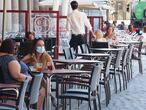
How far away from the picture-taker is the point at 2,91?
6.57 m

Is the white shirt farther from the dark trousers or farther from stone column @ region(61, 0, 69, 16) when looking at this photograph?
stone column @ region(61, 0, 69, 16)

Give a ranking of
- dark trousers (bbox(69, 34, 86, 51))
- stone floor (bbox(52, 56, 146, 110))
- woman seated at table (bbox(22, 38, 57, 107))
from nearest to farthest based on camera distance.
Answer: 1. woman seated at table (bbox(22, 38, 57, 107))
2. stone floor (bbox(52, 56, 146, 110))
3. dark trousers (bbox(69, 34, 86, 51))

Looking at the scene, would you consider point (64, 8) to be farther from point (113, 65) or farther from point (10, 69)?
point (10, 69)

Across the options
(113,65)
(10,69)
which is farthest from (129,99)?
(10,69)

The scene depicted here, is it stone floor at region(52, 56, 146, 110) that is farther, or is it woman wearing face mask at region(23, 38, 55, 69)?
stone floor at region(52, 56, 146, 110)

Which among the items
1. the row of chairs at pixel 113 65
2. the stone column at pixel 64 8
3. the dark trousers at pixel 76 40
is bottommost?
the row of chairs at pixel 113 65

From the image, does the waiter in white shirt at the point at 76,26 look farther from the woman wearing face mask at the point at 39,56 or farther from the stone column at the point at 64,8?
the woman wearing face mask at the point at 39,56

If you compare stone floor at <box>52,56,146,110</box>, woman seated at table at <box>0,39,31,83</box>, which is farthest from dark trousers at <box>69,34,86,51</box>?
woman seated at table at <box>0,39,31,83</box>

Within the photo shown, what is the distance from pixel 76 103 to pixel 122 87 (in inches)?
122

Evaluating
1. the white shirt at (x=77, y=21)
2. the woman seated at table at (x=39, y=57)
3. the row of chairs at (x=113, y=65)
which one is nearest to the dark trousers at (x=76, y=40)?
the white shirt at (x=77, y=21)

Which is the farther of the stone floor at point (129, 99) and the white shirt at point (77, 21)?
the white shirt at point (77, 21)

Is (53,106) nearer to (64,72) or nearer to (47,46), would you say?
(64,72)

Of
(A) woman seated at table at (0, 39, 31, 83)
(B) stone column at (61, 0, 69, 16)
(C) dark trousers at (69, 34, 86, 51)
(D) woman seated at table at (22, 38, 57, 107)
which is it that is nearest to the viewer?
(A) woman seated at table at (0, 39, 31, 83)

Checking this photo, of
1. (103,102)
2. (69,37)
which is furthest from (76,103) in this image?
(69,37)
